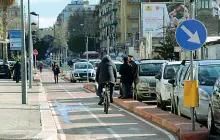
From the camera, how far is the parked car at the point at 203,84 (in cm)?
1252

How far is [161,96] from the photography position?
1847 centimetres

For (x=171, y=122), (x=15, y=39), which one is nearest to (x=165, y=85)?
(x=171, y=122)

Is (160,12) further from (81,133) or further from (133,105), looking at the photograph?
(81,133)

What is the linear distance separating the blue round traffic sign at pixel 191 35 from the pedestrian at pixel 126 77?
29.7 ft

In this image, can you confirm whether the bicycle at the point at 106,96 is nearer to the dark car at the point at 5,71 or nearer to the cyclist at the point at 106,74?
the cyclist at the point at 106,74

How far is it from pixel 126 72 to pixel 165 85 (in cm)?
282

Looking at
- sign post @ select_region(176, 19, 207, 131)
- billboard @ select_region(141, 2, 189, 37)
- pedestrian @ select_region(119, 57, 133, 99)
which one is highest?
billboard @ select_region(141, 2, 189, 37)

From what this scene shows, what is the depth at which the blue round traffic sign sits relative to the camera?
11530mm

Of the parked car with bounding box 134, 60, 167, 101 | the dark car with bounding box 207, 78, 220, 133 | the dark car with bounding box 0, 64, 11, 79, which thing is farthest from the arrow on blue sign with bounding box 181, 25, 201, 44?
the dark car with bounding box 0, 64, 11, 79

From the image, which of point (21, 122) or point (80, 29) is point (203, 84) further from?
point (80, 29)

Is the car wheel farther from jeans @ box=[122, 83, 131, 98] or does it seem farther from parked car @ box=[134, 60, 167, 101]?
parked car @ box=[134, 60, 167, 101]

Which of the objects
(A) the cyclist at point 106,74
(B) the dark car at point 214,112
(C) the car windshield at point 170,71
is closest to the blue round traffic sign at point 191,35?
(B) the dark car at point 214,112

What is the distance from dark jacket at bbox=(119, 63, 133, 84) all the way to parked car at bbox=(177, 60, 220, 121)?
5.78 metres

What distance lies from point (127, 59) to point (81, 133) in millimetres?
8437
